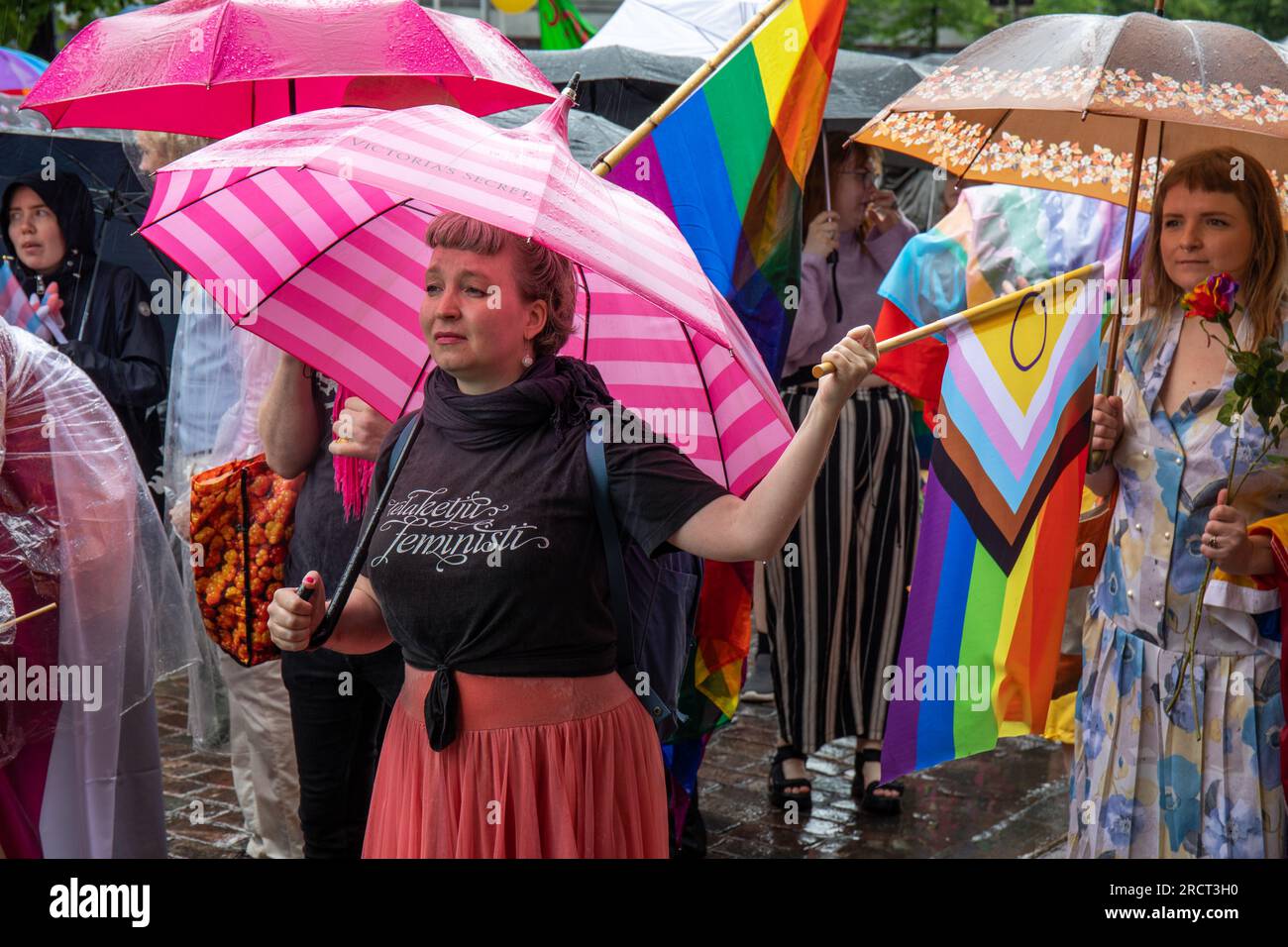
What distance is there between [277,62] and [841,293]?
2912 millimetres

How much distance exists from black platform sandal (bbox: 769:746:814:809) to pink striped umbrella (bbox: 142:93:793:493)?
289 centimetres

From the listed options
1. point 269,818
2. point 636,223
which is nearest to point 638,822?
point 636,223

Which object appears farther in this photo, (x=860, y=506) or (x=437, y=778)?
(x=860, y=506)

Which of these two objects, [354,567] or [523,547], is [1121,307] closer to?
[523,547]

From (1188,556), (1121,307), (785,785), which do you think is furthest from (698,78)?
(785,785)

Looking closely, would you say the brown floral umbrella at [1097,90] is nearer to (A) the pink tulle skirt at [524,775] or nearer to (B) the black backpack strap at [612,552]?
(B) the black backpack strap at [612,552]

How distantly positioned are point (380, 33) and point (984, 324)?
182cm

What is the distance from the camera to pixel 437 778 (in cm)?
289

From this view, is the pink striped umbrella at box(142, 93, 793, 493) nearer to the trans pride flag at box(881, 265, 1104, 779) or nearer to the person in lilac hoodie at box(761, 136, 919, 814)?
the trans pride flag at box(881, 265, 1104, 779)

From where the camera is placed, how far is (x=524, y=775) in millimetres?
2830

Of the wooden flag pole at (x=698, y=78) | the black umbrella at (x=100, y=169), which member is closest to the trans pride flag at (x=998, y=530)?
the wooden flag pole at (x=698, y=78)

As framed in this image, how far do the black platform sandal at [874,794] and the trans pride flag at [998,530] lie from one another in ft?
5.59

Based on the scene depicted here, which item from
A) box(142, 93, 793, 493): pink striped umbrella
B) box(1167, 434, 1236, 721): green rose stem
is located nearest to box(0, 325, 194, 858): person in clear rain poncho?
box(142, 93, 793, 493): pink striped umbrella
